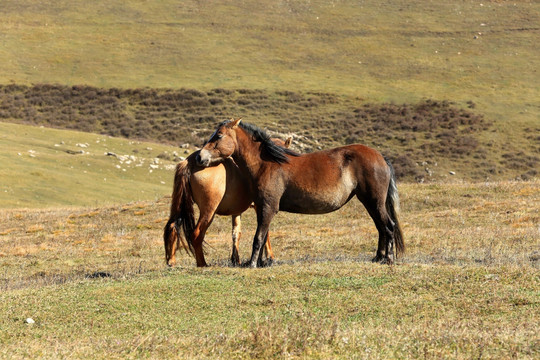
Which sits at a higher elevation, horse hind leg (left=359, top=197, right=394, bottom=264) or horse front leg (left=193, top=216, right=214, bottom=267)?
horse hind leg (left=359, top=197, right=394, bottom=264)

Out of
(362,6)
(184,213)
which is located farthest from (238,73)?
(184,213)

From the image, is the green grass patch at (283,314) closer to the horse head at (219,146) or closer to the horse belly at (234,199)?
the horse belly at (234,199)

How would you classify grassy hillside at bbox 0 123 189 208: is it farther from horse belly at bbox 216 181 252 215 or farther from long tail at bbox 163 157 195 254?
horse belly at bbox 216 181 252 215

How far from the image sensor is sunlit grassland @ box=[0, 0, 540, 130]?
7694 cm

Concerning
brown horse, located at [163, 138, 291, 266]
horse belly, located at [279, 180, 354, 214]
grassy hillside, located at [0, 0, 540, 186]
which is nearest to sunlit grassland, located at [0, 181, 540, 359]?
brown horse, located at [163, 138, 291, 266]

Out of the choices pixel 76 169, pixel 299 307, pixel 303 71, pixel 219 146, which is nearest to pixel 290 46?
pixel 303 71

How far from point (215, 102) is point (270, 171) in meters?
59.9

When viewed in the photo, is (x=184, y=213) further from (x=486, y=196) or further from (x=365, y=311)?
(x=486, y=196)

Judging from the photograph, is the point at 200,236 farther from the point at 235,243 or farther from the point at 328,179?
the point at 328,179

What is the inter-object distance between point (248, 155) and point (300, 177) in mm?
1057

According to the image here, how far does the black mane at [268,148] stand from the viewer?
12.7 meters

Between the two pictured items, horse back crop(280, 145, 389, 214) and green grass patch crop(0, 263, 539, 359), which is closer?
green grass patch crop(0, 263, 539, 359)

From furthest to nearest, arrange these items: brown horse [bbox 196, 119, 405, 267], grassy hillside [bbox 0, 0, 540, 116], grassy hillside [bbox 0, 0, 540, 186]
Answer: grassy hillside [bbox 0, 0, 540, 116] < grassy hillside [bbox 0, 0, 540, 186] < brown horse [bbox 196, 119, 405, 267]

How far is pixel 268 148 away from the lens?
1277 centimetres
